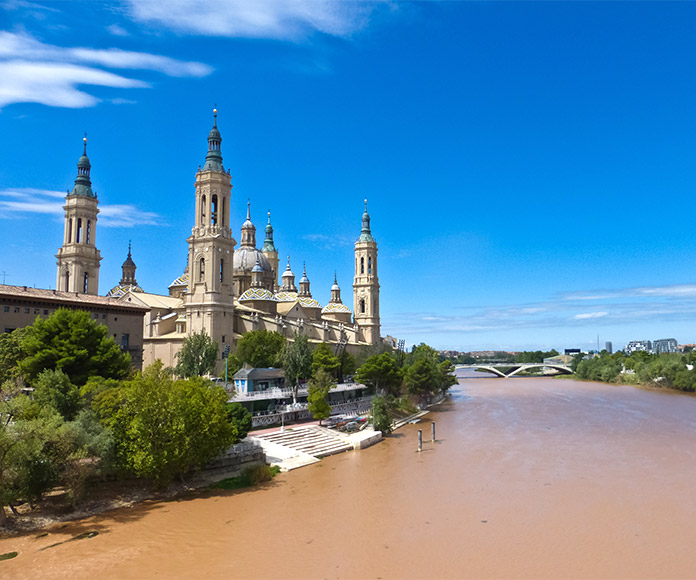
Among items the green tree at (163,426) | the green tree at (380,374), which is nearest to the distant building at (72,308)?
the green tree at (163,426)

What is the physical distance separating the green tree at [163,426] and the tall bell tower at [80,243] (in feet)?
153

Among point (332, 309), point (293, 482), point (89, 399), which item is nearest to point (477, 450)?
point (293, 482)

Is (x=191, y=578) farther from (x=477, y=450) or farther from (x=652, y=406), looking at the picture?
(x=652, y=406)

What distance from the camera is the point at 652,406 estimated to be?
62531 millimetres

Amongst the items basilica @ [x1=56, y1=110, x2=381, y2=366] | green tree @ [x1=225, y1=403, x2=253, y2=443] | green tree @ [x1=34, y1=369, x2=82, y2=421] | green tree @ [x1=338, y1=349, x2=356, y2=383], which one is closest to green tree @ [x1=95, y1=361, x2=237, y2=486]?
green tree @ [x1=34, y1=369, x2=82, y2=421]

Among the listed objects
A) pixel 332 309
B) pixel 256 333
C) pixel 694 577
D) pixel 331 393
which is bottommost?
pixel 694 577

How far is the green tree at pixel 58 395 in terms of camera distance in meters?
25.0

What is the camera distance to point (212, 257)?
5759cm

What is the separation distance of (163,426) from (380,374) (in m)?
33.0

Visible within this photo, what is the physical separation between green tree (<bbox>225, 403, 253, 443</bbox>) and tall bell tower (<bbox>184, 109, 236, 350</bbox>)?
90.1ft

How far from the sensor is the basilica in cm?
5806

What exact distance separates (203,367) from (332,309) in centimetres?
5048

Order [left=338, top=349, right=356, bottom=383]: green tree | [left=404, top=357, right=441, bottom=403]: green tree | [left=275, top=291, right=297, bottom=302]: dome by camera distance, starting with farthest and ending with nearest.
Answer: [left=275, top=291, right=297, bottom=302]: dome
[left=338, top=349, right=356, bottom=383]: green tree
[left=404, top=357, right=441, bottom=403]: green tree

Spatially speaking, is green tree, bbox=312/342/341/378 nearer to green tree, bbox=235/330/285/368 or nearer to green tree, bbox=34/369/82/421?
green tree, bbox=235/330/285/368
